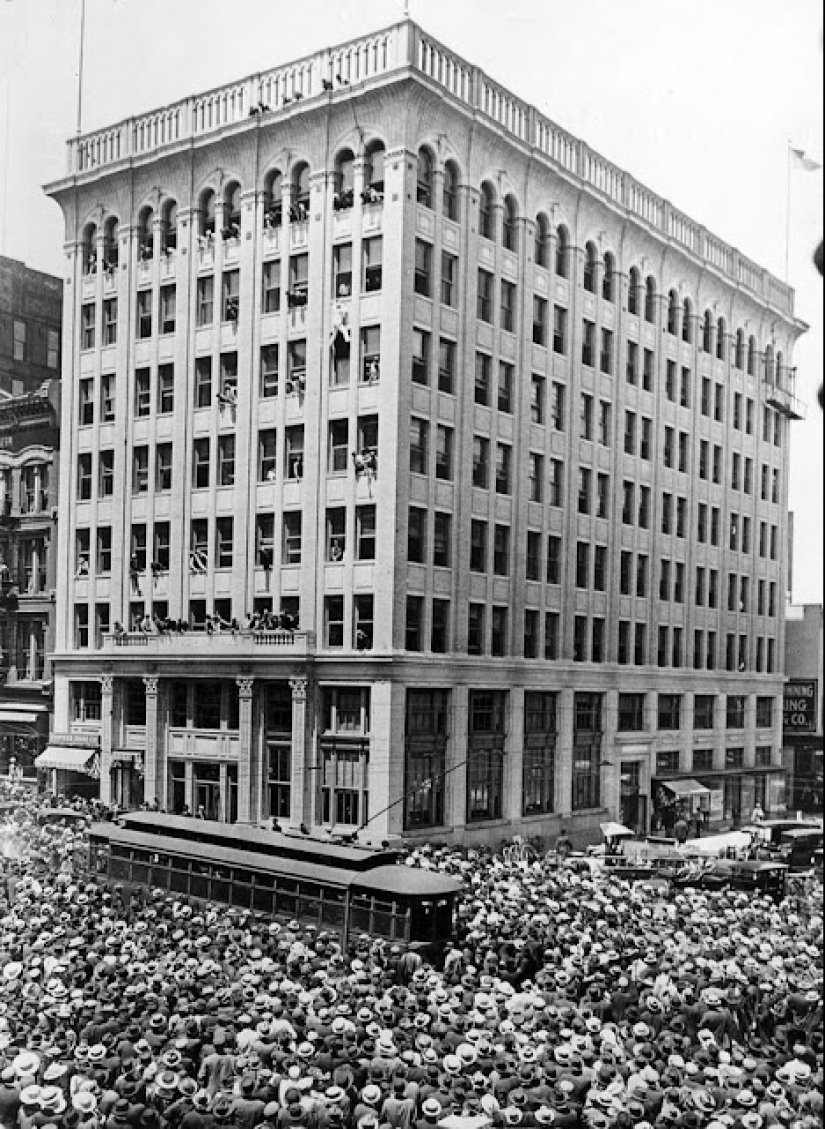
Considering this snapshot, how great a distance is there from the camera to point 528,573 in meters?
18.7

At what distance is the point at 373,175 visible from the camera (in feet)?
61.9

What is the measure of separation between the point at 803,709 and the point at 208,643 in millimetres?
9573

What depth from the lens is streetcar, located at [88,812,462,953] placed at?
50.9ft

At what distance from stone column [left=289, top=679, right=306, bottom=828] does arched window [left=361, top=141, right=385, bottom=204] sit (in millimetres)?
7713

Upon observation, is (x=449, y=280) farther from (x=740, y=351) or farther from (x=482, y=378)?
(x=740, y=351)

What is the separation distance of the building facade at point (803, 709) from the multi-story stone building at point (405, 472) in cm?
131

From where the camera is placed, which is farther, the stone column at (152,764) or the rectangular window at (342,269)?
the stone column at (152,764)

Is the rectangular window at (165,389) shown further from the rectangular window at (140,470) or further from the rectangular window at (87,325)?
the rectangular window at (87,325)

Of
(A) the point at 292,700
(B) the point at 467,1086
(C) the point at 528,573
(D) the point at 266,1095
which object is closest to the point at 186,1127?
(D) the point at 266,1095

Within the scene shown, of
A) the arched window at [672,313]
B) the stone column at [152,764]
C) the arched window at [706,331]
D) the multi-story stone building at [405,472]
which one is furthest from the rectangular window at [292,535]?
the arched window at [706,331]

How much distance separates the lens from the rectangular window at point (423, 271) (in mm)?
18672

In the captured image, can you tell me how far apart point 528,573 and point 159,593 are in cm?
638

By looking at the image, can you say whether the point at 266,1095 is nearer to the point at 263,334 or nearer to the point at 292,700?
the point at 292,700

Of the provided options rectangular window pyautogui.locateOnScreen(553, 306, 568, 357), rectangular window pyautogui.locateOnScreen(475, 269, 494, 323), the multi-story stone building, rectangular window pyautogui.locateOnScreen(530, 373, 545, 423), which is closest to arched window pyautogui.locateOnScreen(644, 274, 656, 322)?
the multi-story stone building
